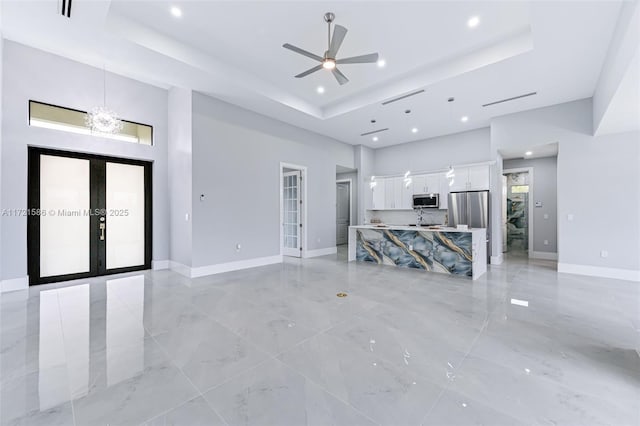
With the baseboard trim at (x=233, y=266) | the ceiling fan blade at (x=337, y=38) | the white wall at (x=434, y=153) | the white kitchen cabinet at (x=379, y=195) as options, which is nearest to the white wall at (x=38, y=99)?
the baseboard trim at (x=233, y=266)

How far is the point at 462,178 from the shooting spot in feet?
21.7

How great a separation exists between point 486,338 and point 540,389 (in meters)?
0.72

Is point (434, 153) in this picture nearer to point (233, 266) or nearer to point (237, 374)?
point (233, 266)

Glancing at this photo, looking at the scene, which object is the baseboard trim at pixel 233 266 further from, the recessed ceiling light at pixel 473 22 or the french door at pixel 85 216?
the recessed ceiling light at pixel 473 22

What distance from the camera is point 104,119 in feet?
15.6

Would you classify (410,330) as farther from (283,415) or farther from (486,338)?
(283,415)

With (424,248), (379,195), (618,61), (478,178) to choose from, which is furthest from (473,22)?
(379,195)

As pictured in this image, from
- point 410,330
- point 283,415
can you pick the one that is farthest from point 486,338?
point 283,415

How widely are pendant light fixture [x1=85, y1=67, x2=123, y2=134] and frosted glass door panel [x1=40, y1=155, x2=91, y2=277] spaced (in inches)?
28.0

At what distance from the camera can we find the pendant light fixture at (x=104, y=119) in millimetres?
4656

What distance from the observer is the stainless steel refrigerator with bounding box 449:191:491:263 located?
6074 millimetres

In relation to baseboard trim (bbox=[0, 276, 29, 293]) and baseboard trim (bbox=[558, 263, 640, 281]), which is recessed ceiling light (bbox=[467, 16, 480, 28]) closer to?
baseboard trim (bbox=[558, 263, 640, 281])

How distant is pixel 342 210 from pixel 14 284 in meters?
7.89

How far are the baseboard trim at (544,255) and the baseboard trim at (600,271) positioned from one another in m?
2.13
